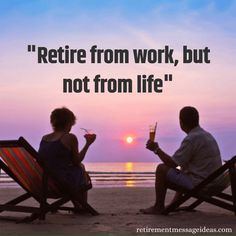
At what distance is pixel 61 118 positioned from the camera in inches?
234

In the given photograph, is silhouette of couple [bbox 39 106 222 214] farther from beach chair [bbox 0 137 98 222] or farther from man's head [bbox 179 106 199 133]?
beach chair [bbox 0 137 98 222]

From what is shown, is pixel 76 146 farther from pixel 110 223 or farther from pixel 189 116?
pixel 189 116

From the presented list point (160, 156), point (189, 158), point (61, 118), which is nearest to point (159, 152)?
point (160, 156)

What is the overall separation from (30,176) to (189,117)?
1837mm

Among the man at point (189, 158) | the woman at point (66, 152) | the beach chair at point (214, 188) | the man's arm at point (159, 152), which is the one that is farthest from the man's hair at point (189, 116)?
the woman at point (66, 152)

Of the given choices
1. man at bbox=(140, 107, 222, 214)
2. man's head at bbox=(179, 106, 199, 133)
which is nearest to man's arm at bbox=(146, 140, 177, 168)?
man at bbox=(140, 107, 222, 214)

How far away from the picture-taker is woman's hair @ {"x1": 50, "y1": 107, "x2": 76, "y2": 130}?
233 inches

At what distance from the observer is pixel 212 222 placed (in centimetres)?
526

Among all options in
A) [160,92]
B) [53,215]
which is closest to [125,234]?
[53,215]

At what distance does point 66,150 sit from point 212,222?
174cm

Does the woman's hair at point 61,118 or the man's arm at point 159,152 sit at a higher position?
the woman's hair at point 61,118

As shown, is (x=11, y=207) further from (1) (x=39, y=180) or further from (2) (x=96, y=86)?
(2) (x=96, y=86)

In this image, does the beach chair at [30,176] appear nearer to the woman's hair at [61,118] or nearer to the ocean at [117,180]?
the woman's hair at [61,118]

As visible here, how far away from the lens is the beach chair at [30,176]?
5387mm
